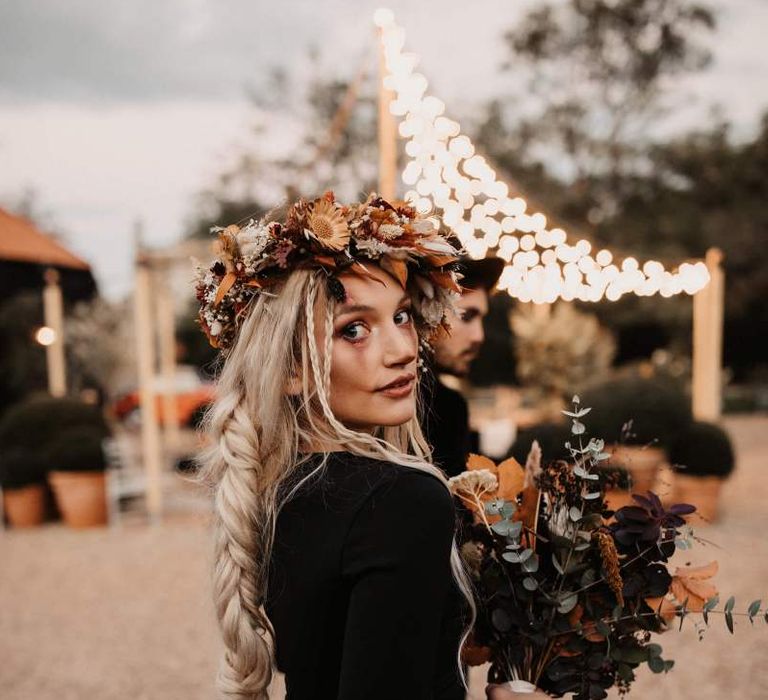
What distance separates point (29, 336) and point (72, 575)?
29.3 feet

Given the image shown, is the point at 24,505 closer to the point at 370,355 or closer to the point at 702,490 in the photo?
the point at 702,490

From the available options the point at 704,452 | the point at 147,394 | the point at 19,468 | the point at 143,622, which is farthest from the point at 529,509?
the point at 19,468

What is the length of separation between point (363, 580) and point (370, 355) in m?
0.43

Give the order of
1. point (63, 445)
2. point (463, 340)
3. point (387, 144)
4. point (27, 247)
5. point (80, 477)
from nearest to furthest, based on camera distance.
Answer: point (463, 340)
point (387, 144)
point (27, 247)
point (80, 477)
point (63, 445)

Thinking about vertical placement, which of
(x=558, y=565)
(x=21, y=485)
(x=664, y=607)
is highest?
(x=558, y=565)

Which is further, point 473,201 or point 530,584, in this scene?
point 473,201

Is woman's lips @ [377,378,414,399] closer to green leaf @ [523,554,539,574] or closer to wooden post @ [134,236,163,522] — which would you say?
green leaf @ [523,554,539,574]

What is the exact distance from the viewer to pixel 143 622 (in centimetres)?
533

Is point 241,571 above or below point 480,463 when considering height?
below

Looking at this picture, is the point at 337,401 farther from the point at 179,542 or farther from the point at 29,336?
the point at 29,336

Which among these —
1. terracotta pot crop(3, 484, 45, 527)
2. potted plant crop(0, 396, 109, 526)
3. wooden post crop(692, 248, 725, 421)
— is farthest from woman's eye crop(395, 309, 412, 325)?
terracotta pot crop(3, 484, 45, 527)

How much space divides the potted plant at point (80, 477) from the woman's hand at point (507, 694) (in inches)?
297

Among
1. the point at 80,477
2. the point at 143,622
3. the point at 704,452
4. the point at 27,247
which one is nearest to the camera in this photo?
the point at 143,622

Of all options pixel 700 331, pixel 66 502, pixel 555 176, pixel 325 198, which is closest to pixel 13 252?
pixel 66 502
